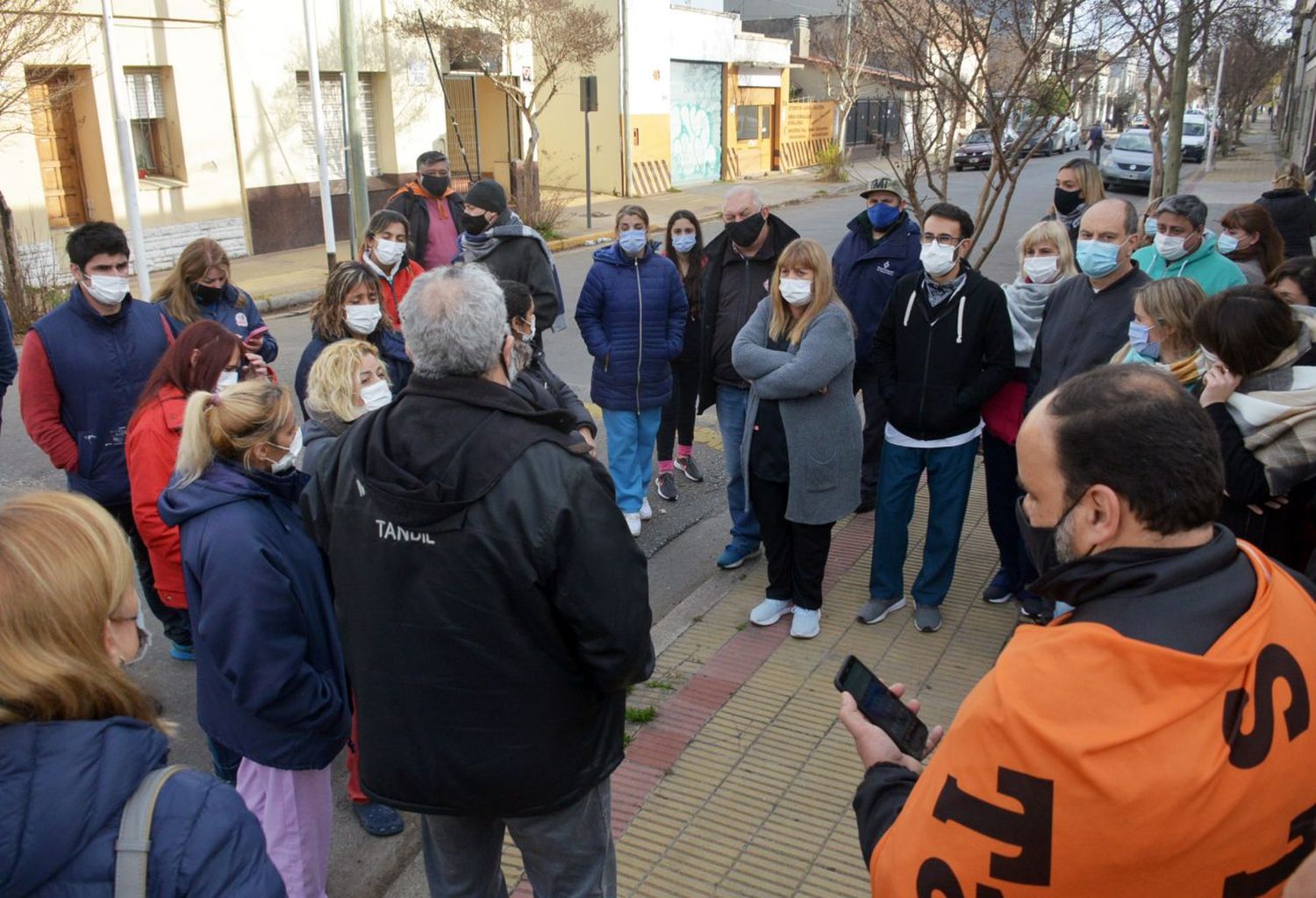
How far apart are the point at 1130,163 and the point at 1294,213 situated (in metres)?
20.0

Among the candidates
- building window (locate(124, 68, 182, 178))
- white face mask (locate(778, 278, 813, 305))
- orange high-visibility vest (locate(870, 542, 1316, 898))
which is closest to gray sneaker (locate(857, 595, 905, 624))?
white face mask (locate(778, 278, 813, 305))

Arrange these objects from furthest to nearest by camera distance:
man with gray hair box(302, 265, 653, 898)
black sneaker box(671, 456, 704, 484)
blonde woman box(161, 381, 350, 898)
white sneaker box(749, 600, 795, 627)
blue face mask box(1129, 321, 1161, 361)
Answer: black sneaker box(671, 456, 704, 484)
white sneaker box(749, 600, 795, 627)
blue face mask box(1129, 321, 1161, 361)
blonde woman box(161, 381, 350, 898)
man with gray hair box(302, 265, 653, 898)

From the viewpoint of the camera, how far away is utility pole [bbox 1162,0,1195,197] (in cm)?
835

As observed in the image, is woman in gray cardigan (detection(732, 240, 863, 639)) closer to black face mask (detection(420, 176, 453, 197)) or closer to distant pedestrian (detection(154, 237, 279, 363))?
distant pedestrian (detection(154, 237, 279, 363))

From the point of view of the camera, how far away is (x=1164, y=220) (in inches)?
194

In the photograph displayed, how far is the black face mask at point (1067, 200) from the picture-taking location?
6617mm

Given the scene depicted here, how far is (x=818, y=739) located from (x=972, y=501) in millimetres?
2919

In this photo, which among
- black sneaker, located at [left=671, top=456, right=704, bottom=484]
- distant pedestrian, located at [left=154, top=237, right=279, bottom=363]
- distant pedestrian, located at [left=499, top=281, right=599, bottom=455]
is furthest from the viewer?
Answer: black sneaker, located at [left=671, top=456, right=704, bottom=484]

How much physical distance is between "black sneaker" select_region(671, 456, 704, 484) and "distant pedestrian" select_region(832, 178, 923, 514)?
4.20ft

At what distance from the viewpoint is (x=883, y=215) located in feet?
19.6

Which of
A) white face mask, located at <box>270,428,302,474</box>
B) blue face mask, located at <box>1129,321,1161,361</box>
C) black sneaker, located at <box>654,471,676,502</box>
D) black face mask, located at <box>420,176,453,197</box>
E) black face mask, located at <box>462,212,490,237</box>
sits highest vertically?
black face mask, located at <box>420,176,453,197</box>

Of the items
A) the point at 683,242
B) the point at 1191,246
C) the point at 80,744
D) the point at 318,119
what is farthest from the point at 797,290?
the point at 318,119

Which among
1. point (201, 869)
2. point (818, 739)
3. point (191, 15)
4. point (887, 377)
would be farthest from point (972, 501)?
point (191, 15)

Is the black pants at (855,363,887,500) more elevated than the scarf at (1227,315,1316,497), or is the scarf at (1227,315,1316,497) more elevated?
the scarf at (1227,315,1316,497)
